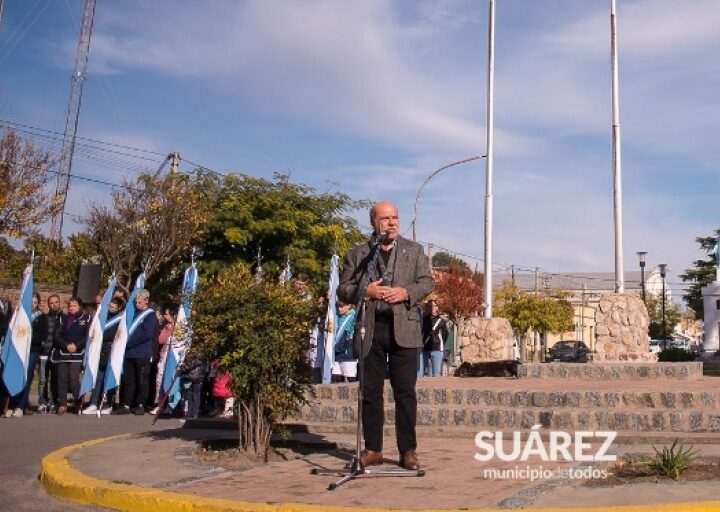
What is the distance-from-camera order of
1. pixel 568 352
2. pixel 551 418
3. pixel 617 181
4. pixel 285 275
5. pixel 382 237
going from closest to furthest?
pixel 382 237 → pixel 551 418 → pixel 285 275 → pixel 617 181 → pixel 568 352

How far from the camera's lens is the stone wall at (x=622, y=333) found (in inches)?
737

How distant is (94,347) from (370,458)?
8556 mm

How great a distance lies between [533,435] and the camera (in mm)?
8984

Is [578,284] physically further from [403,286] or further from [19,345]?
[403,286]

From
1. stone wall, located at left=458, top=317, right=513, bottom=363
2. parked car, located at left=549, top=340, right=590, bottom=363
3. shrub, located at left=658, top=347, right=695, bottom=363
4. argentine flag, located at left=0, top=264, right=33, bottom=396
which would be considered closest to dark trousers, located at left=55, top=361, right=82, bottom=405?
argentine flag, located at left=0, top=264, right=33, bottom=396

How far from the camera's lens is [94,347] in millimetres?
14523

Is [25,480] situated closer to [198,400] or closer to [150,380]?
[198,400]

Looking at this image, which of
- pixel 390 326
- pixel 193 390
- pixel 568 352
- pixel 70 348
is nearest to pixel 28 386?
pixel 70 348

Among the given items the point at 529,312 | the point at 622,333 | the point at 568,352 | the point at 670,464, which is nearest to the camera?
the point at 670,464

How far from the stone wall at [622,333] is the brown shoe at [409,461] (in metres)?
12.4

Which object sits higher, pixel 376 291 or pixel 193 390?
pixel 376 291

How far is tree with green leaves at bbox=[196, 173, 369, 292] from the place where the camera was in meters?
28.7

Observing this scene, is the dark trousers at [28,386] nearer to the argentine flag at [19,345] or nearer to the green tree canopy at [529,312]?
the argentine flag at [19,345]

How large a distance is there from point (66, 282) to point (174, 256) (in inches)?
362
